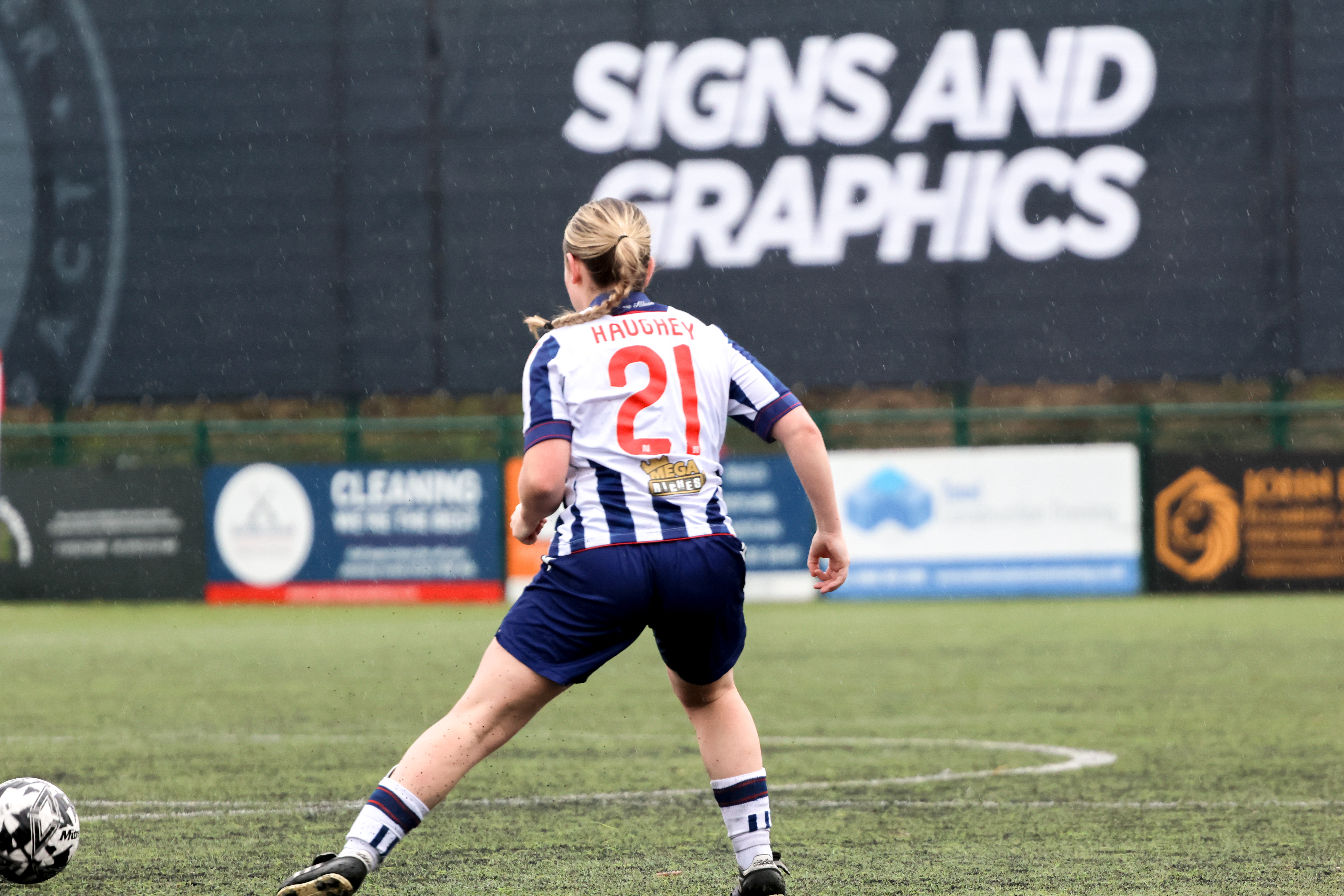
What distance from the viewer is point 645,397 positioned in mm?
4258

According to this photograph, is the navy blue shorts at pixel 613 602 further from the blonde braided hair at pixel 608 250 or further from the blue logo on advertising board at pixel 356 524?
the blue logo on advertising board at pixel 356 524

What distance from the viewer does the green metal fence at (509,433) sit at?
18.0 m

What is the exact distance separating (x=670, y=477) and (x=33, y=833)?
6.32 feet

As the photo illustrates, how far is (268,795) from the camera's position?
6.60 m

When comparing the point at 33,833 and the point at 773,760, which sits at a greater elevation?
the point at 33,833

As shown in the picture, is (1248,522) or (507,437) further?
(507,437)

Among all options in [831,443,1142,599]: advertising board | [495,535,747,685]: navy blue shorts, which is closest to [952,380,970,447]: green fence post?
[831,443,1142,599]: advertising board

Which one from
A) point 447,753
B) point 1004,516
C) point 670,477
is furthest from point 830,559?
point 1004,516

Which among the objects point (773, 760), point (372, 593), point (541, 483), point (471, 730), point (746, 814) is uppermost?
point (541, 483)

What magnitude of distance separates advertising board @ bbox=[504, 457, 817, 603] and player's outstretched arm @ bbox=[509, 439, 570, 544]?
13.1 meters

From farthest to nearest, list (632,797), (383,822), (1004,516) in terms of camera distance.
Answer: (1004,516) → (632,797) → (383,822)

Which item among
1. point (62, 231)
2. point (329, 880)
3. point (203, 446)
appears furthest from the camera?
point (62, 231)

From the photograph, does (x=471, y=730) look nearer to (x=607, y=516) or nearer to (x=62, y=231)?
(x=607, y=516)

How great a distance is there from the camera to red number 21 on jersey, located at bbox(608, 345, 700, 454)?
167 inches
